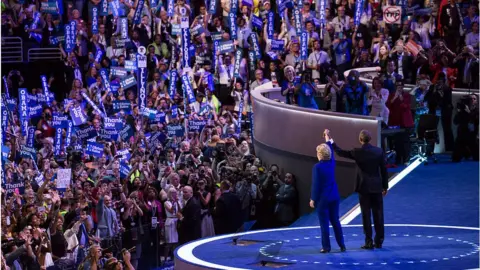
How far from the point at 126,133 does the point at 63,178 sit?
472 cm

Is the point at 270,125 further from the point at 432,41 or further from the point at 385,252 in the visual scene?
the point at 385,252

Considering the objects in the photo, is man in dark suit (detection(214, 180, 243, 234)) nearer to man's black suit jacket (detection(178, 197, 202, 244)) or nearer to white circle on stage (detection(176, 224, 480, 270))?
man's black suit jacket (detection(178, 197, 202, 244))

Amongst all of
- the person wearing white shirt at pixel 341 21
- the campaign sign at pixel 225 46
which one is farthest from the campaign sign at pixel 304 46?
the campaign sign at pixel 225 46

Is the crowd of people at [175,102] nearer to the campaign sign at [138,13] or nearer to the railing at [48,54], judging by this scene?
the campaign sign at [138,13]

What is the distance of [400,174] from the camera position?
27.1 m

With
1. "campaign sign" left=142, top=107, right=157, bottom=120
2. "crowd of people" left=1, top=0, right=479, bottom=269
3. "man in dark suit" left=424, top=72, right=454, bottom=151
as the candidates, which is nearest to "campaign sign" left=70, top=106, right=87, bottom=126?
"crowd of people" left=1, top=0, right=479, bottom=269

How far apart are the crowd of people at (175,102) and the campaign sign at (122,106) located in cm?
3

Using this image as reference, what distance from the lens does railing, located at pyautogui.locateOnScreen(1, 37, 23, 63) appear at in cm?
3647

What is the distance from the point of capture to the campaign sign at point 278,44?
112 feet

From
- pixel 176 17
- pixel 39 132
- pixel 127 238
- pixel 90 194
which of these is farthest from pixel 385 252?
pixel 176 17

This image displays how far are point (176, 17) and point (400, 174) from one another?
35.0 ft

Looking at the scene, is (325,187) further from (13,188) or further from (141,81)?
→ (141,81)

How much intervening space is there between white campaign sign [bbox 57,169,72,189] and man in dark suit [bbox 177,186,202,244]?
7.57 feet

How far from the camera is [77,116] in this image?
29.8m
